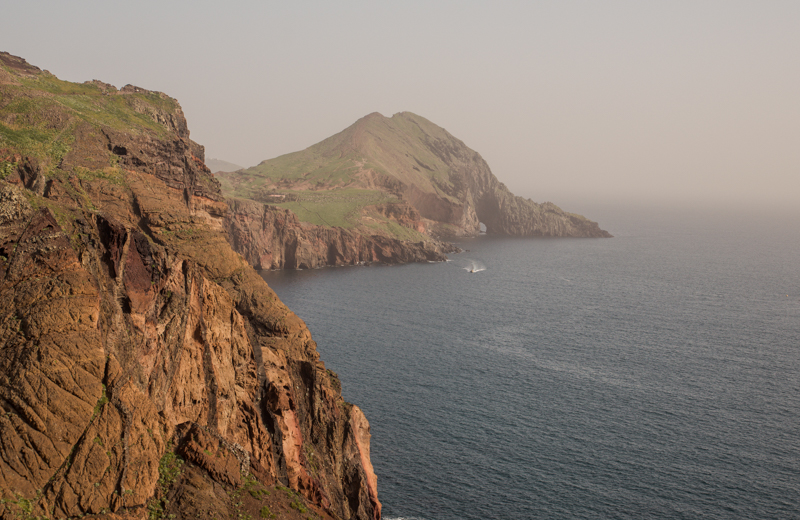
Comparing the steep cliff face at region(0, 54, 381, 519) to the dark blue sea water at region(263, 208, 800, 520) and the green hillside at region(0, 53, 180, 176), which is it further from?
the dark blue sea water at region(263, 208, 800, 520)

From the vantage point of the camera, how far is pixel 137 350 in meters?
38.9

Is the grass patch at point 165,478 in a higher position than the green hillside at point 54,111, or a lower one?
lower

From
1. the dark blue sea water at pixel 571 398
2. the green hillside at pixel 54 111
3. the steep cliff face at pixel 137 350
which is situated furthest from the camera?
the dark blue sea water at pixel 571 398

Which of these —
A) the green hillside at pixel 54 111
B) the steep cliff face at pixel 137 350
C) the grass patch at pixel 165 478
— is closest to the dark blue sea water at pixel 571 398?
the steep cliff face at pixel 137 350

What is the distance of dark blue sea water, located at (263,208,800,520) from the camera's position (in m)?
71.2

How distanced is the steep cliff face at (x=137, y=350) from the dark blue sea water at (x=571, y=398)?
68.6 ft

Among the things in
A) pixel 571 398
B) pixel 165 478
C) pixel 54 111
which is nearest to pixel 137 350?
pixel 165 478

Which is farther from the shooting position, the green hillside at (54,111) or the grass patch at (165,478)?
the green hillside at (54,111)

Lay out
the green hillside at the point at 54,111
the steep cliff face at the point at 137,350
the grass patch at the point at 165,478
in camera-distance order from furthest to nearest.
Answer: the green hillside at the point at 54,111
the grass patch at the point at 165,478
the steep cliff face at the point at 137,350

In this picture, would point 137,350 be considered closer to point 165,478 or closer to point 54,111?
point 165,478

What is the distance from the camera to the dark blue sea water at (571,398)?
71188 mm

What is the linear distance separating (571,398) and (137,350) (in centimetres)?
7524

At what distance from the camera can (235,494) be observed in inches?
1591

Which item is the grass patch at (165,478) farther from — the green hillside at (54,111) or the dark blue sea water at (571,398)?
the dark blue sea water at (571,398)
